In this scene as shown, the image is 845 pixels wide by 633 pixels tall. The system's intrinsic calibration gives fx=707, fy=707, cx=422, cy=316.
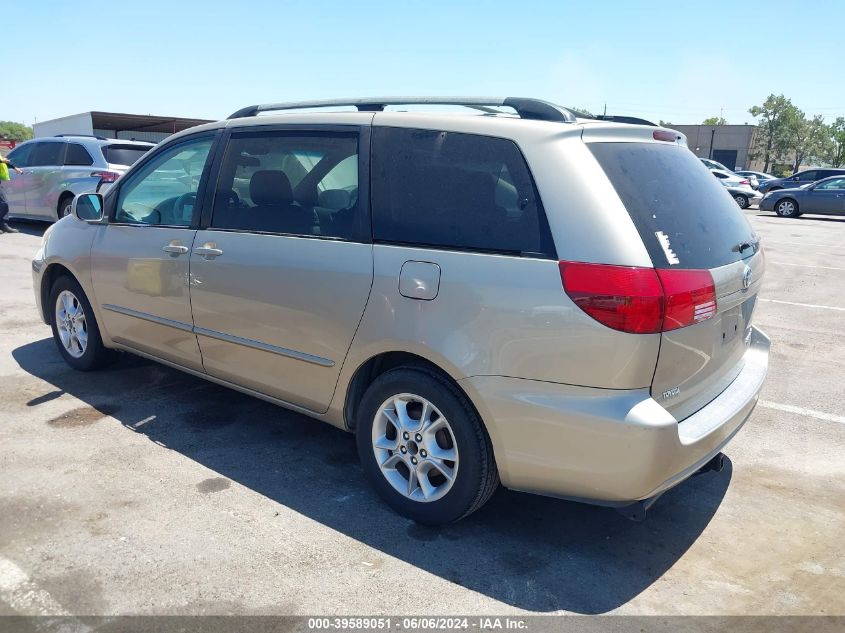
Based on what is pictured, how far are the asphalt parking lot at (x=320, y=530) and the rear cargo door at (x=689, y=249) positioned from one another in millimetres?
737

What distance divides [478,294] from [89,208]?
321 centimetres

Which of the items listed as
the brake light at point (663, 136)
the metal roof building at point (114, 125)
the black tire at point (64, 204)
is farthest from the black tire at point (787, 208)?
the brake light at point (663, 136)

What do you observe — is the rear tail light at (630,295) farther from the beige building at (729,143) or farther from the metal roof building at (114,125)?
the beige building at (729,143)

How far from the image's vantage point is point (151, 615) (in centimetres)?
266

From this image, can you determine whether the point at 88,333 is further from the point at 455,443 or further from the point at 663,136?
the point at 663,136

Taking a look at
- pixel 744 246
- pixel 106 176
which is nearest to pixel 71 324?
pixel 744 246

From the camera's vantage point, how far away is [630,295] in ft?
8.81

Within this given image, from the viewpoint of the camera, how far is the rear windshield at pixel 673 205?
9.40ft

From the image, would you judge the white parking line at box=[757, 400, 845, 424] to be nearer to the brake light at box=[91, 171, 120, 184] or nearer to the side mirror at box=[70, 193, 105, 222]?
the side mirror at box=[70, 193, 105, 222]

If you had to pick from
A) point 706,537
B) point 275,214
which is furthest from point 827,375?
point 275,214

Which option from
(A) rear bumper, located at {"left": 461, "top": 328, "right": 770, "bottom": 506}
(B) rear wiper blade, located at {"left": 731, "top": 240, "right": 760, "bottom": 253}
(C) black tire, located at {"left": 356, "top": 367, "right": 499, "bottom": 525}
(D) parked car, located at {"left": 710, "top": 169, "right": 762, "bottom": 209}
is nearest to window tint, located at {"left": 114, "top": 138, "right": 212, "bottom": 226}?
(C) black tire, located at {"left": 356, "top": 367, "right": 499, "bottom": 525}

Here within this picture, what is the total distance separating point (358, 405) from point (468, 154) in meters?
1.35

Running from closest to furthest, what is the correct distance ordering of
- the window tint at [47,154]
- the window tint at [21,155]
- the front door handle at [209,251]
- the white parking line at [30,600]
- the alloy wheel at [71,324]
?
the white parking line at [30,600], the front door handle at [209,251], the alloy wheel at [71,324], the window tint at [47,154], the window tint at [21,155]

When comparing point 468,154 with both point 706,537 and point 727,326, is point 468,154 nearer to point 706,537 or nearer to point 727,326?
point 727,326
